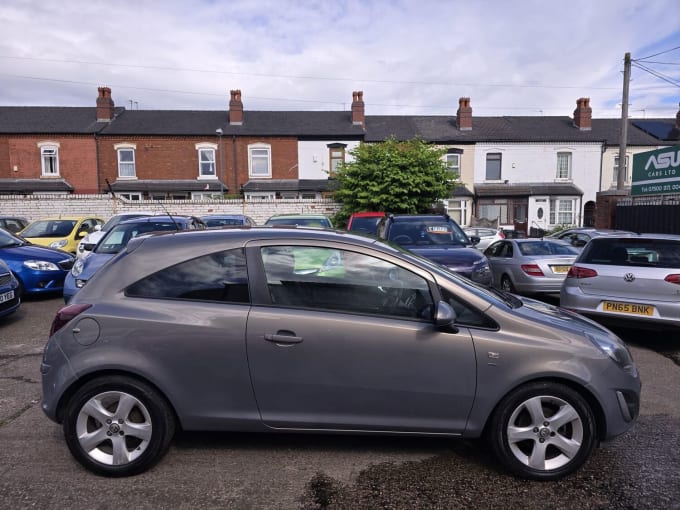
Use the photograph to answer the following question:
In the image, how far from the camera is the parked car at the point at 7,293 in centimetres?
669

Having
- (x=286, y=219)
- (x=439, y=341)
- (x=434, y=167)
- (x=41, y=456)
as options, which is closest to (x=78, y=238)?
(x=286, y=219)

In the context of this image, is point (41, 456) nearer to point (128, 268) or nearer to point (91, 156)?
point (128, 268)

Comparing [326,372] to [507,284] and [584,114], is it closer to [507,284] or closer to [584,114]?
[507,284]

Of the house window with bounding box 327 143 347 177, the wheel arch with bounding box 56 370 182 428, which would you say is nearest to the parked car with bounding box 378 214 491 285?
the wheel arch with bounding box 56 370 182 428

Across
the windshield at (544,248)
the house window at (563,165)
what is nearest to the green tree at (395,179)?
the windshield at (544,248)

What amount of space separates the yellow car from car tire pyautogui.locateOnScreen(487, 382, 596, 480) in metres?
13.0

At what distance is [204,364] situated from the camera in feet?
9.91

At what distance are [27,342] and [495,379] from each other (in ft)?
20.4

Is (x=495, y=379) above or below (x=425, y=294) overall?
below

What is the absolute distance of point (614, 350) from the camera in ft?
10.4

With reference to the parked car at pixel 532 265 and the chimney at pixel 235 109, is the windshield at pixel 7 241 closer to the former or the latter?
the parked car at pixel 532 265

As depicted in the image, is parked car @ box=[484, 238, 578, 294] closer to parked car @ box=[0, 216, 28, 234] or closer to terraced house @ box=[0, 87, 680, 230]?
parked car @ box=[0, 216, 28, 234]

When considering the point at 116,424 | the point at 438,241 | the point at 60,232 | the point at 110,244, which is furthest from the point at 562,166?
the point at 116,424

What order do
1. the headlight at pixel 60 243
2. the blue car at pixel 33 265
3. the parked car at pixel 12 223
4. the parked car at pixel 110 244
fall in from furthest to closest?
the parked car at pixel 12 223 < the headlight at pixel 60 243 < the blue car at pixel 33 265 < the parked car at pixel 110 244
